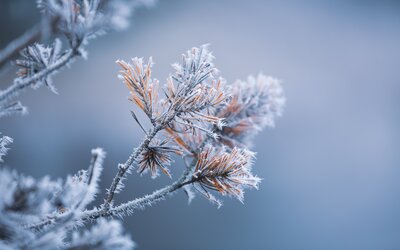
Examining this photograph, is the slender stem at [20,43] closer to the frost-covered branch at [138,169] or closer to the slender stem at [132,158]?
the frost-covered branch at [138,169]

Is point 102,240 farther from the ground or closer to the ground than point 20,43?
closer to the ground

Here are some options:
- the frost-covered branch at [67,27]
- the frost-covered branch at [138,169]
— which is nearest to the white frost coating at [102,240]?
the frost-covered branch at [138,169]

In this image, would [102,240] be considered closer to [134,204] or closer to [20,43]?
[134,204]

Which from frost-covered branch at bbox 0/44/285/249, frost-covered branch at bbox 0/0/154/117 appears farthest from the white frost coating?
frost-covered branch at bbox 0/0/154/117

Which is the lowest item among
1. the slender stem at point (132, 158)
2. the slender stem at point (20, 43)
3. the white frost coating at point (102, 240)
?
the white frost coating at point (102, 240)

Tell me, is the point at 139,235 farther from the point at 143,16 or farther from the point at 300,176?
the point at 143,16

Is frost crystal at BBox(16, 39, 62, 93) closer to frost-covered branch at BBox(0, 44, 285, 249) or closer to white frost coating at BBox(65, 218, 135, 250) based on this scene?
frost-covered branch at BBox(0, 44, 285, 249)

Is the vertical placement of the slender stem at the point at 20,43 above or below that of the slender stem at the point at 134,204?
above

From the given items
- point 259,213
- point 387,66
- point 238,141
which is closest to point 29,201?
point 238,141

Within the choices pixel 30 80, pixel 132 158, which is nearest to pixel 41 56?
pixel 30 80
